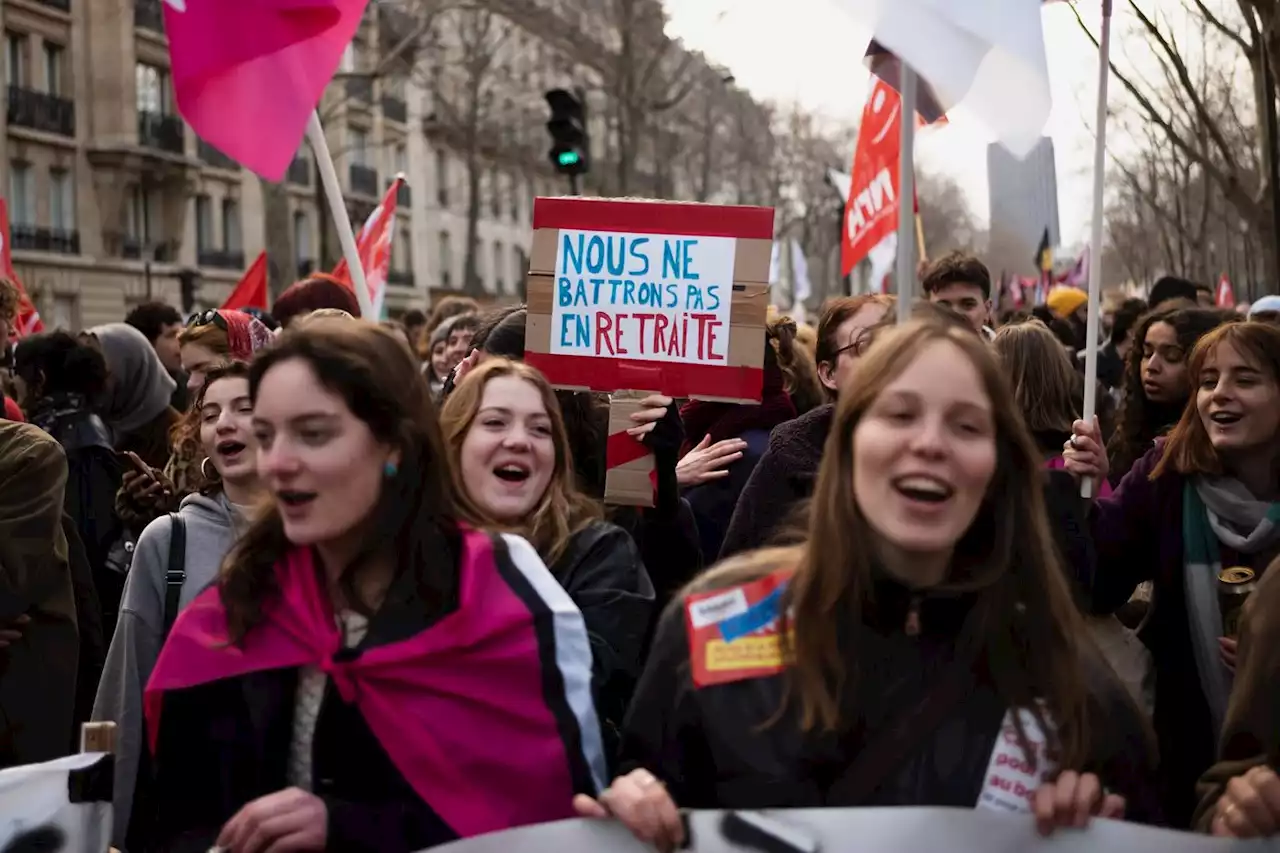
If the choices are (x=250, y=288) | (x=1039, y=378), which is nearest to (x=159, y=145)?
(x=250, y=288)

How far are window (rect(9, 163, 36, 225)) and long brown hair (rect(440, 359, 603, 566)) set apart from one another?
3396 cm

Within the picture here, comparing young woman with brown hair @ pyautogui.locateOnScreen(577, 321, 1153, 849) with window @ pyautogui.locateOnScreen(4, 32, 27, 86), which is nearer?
young woman with brown hair @ pyautogui.locateOnScreen(577, 321, 1153, 849)

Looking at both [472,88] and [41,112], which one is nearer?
[472,88]

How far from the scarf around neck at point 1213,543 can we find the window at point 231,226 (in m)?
41.0

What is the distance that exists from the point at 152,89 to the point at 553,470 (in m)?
38.7

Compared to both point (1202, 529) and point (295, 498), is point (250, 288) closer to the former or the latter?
point (1202, 529)

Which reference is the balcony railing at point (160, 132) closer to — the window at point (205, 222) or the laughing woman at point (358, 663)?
the window at point (205, 222)

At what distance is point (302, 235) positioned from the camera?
4831cm

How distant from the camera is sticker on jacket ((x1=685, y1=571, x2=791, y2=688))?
2529 millimetres

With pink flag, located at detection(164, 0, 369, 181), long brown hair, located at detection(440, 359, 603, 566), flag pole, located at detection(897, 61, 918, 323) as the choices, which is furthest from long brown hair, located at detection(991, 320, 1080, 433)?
pink flag, located at detection(164, 0, 369, 181)

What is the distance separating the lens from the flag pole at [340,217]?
13.1ft

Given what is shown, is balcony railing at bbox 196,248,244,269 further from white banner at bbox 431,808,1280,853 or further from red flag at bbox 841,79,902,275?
white banner at bbox 431,808,1280,853

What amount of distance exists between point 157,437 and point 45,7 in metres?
32.1

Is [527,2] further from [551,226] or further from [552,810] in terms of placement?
[552,810]
